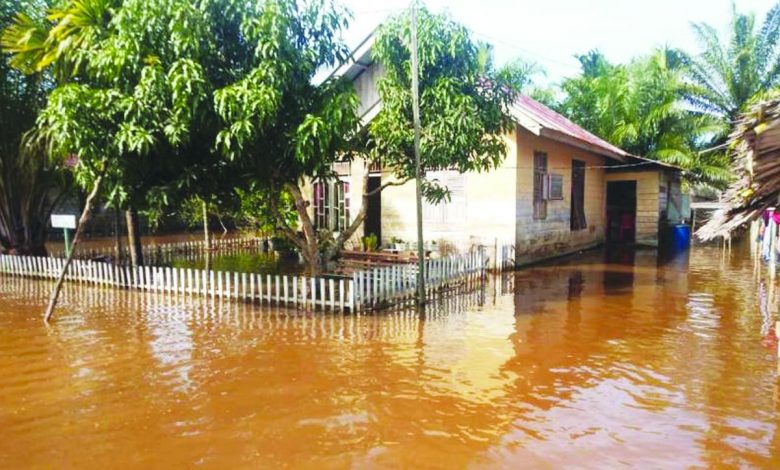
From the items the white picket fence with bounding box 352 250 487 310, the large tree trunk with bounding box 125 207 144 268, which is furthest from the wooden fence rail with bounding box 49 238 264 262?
the white picket fence with bounding box 352 250 487 310

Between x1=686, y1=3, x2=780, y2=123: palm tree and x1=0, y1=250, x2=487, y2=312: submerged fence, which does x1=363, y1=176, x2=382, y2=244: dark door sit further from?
x1=686, y1=3, x2=780, y2=123: palm tree

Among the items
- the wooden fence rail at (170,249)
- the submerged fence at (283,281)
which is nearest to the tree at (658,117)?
the submerged fence at (283,281)

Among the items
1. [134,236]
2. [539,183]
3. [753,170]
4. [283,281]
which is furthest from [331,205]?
[753,170]

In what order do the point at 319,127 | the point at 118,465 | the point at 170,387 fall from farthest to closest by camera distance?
the point at 319,127
the point at 170,387
the point at 118,465

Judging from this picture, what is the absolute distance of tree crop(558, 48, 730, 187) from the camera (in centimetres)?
2219

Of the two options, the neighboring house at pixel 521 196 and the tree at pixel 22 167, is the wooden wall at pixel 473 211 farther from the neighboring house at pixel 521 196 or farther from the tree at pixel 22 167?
the tree at pixel 22 167

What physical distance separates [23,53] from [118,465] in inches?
386

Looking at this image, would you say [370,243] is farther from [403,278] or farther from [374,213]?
[403,278]

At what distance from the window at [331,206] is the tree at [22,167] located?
7.77 meters

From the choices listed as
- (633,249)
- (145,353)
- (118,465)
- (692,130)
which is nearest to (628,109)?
(692,130)

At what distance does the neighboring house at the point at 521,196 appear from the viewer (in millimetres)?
15062

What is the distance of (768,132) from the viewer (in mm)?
3891

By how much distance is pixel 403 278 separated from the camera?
10.9 metres

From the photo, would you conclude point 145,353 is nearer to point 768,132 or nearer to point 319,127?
point 319,127
